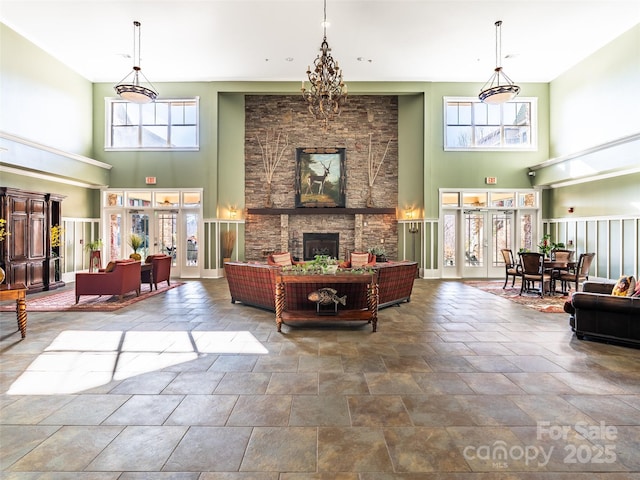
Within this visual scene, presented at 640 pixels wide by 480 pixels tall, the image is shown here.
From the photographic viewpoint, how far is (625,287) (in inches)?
172

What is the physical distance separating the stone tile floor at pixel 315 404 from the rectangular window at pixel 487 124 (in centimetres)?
752

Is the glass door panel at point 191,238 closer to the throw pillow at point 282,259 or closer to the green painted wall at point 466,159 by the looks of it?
the throw pillow at point 282,259

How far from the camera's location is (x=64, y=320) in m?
5.35

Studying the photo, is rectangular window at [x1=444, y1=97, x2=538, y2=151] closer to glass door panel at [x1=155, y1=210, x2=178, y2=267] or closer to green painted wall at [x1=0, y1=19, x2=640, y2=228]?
green painted wall at [x1=0, y1=19, x2=640, y2=228]

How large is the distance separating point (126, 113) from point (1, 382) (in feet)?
32.1

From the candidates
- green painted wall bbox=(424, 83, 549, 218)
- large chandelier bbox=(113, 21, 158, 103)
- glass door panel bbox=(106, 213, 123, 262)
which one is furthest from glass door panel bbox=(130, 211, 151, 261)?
green painted wall bbox=(424, 83, 549, 218)

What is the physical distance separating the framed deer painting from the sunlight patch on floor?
6990mm

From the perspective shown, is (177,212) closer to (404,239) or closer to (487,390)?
(404,239)

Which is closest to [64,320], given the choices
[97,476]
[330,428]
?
[97,476]

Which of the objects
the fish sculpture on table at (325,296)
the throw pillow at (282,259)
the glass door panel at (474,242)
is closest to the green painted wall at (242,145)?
the glass door panel at (474,242)

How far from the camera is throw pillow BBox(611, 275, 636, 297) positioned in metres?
4.32

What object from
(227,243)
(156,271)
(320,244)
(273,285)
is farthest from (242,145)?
(273,285)

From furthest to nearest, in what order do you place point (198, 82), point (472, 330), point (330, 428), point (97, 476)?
point (198, 82) < point (472, 330) < point (330, 428) < point (97, 476)

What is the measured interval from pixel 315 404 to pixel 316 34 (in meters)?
8.17
